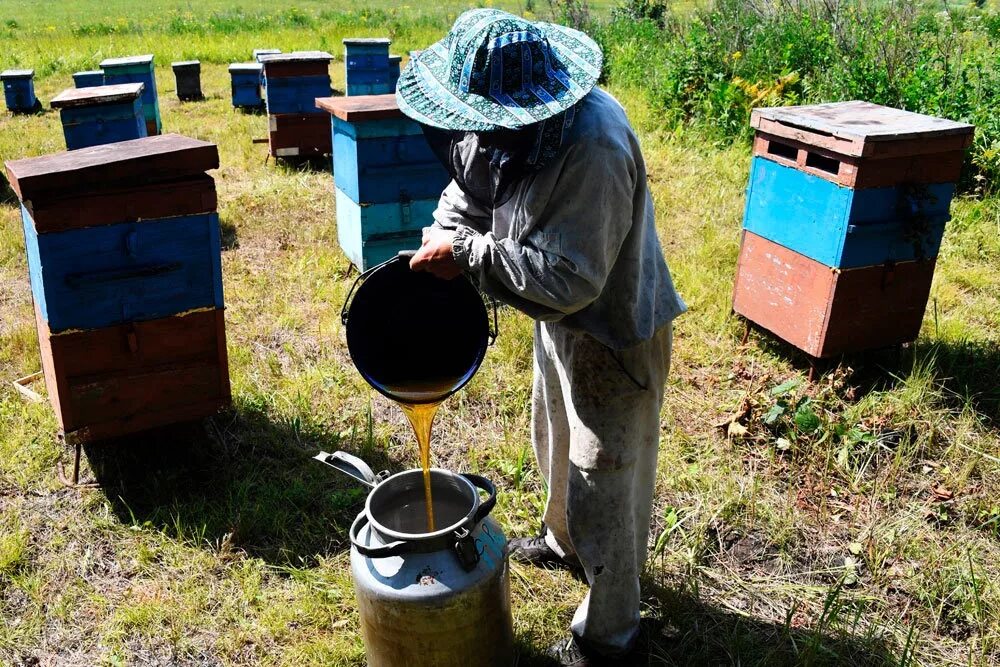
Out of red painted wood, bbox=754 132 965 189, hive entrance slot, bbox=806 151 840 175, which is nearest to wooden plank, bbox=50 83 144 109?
red painted wood, bbox=754 132 965 189

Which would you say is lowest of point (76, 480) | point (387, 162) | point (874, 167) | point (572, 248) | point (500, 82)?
point (76, 480)

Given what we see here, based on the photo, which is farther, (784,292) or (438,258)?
(784,292)

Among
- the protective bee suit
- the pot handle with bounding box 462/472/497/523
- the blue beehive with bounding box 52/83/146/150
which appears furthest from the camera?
the blue beehive with bounding box 52/83/146/150

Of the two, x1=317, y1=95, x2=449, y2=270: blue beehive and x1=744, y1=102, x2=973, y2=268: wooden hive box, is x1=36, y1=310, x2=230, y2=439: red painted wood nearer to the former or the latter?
x1=317, y1=95, x2=449, y2=270: blue beehive

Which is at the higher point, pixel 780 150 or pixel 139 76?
pixel 780 150

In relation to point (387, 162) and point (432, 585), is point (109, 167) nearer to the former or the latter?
point (432, 585)

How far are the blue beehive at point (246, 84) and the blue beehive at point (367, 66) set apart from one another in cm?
181

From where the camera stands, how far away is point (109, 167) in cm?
296

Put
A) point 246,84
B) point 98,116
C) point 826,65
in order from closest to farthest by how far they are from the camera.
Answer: point 98,116 → point 826,65 → point 246,84

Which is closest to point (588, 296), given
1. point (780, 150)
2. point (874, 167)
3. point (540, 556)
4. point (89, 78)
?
point (540, 556)

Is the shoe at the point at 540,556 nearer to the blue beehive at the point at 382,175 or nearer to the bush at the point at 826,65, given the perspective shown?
the blue beehive at the point at 382,175

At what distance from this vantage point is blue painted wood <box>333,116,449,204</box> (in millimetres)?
4832

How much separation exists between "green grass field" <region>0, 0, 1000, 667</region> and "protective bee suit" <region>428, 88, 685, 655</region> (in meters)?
0.50

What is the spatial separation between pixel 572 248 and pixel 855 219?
2269mm
